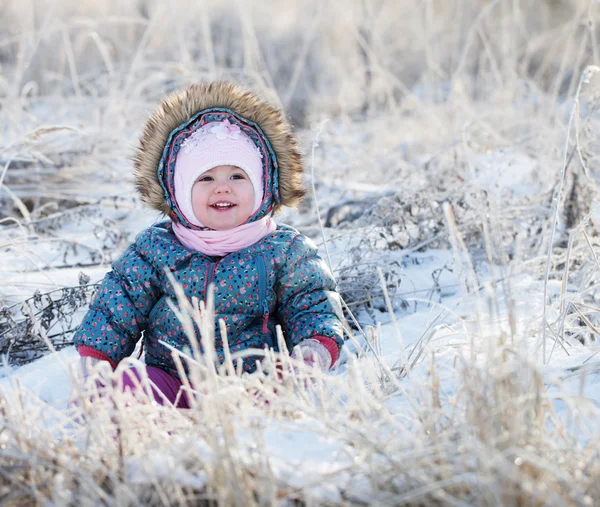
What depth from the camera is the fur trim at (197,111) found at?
2.47 m

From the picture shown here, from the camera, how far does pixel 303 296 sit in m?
2.37

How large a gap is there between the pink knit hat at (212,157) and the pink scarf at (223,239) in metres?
0.04

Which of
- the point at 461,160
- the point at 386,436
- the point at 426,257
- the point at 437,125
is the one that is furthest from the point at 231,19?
the point at 386,436

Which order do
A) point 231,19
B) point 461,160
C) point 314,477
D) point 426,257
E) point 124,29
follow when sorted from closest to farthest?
point 314,477 < point 426,257 < point 461,160 < point 124,29 < point 231,19

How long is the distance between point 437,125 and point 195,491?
4.17m

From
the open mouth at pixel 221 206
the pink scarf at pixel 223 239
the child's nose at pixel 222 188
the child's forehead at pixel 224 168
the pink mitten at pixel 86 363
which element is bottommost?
the pink mitten at pixel 86 363

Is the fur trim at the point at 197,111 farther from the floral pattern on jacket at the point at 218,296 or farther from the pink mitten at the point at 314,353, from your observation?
the pink mitten at the point at 314,353

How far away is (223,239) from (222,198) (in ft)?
0.42

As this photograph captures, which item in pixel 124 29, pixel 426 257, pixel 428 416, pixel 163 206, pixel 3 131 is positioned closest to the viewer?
pixel 428 416

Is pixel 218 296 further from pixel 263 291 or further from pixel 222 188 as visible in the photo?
pixel 222 188

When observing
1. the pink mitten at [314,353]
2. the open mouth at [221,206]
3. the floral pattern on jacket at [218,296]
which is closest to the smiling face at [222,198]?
the open mouth at [221,206]

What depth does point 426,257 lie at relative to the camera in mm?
3457

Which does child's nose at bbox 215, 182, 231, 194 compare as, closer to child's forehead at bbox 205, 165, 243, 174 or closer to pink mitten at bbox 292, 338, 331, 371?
child's forehead at bbox 205, 165, 243, 174

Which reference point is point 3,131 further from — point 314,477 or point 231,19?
point 231,19
